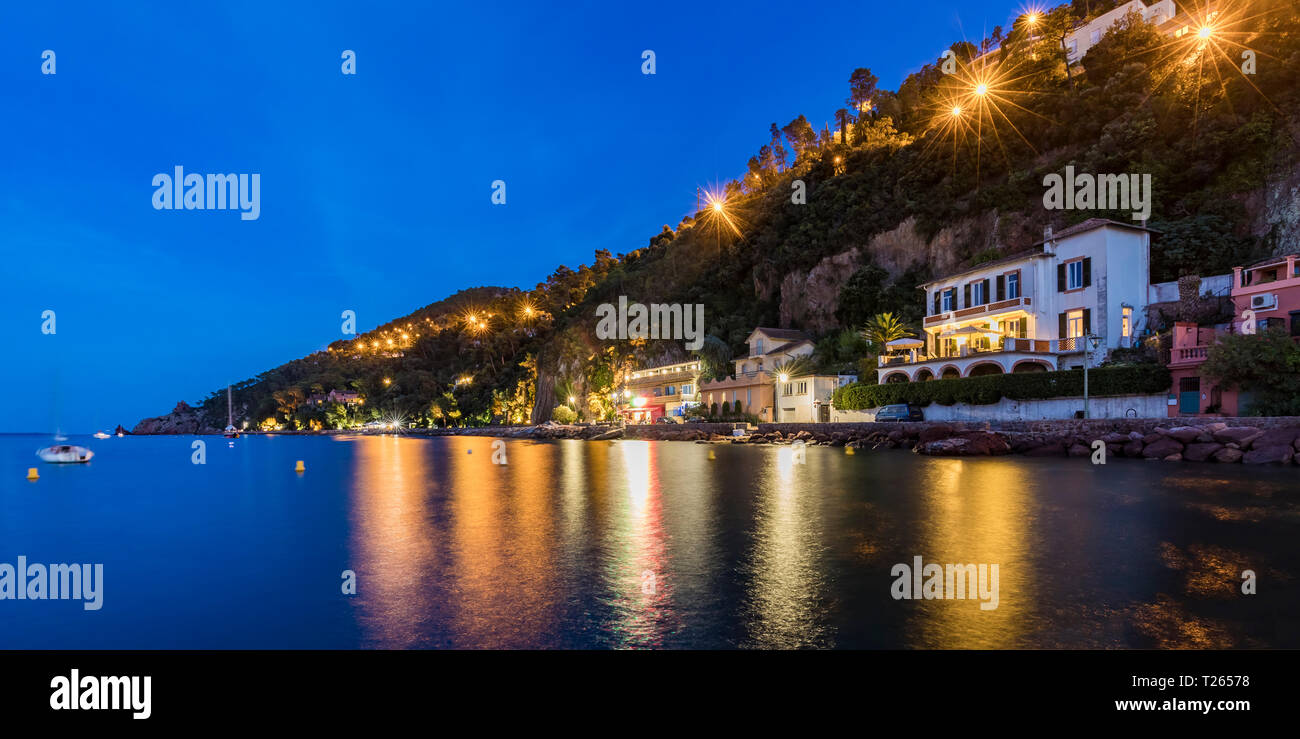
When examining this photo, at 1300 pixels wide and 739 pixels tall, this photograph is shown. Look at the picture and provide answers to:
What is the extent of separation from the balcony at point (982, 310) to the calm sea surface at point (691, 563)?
21.2 m

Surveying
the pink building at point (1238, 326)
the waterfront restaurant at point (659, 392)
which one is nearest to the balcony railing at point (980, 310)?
the pink building at point (1238, 326)

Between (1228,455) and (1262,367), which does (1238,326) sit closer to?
(1262,367)

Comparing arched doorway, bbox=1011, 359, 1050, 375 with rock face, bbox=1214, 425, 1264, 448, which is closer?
rock face, bbox=1214, 425, 1264, 448

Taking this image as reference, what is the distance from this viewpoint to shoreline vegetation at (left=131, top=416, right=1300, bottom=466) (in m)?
24.9

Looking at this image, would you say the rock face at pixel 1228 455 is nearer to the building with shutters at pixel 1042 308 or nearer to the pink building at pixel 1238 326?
the pink building at pixel 1238 326

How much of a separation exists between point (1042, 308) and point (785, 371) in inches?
838

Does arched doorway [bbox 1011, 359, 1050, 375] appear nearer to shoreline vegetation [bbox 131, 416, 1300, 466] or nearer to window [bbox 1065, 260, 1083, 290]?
window [bbox 1065, 260, 1083, 290]

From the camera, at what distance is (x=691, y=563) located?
10.4 meters

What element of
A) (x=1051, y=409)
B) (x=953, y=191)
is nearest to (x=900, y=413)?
(x=1051, y=409)

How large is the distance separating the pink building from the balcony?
10.7m

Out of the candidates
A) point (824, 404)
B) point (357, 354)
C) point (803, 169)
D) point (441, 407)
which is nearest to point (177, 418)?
point (357, 354)

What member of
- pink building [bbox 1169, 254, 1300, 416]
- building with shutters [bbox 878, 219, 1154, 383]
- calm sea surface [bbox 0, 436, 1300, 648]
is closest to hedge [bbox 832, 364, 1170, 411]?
pink building [bbox 1169, 254, 1300, 416]

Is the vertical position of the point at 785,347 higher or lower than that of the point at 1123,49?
lower

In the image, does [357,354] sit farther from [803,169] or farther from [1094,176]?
[1094,176]
